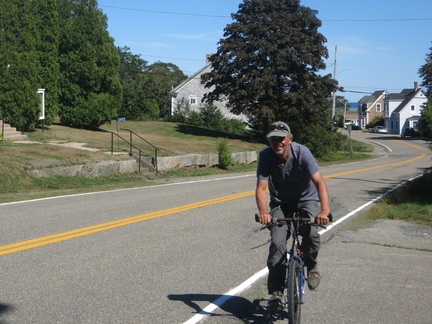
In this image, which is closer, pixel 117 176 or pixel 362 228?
pixel 362 228

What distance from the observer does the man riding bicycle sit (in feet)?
17.8

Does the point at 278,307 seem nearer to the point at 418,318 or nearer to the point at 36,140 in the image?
the point at 418,318

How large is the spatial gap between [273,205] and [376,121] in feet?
418

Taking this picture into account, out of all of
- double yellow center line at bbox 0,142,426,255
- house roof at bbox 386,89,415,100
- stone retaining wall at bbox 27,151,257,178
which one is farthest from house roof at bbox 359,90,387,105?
double yellow center line at bbox 0,142,426,255

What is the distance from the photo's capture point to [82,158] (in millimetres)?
21984

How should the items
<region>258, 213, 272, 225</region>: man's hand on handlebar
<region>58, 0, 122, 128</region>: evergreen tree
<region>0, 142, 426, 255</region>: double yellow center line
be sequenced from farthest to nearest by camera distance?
<region>58, 0, 122, 128</region>: evergreen tree, <region>0, 142, 426, 255</region>: double yellow center line, <region>258, 213, 272, 225</region>: man's hand on handlebar

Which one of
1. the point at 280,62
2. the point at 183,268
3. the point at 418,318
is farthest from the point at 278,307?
the point at 280,62

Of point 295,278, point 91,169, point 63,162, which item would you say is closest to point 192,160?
point 91,169

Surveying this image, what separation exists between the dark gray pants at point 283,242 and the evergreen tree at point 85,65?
29.3m

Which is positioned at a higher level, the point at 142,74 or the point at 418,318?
the point at 142,74

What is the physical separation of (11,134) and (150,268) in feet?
66.5

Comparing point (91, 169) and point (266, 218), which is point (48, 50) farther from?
point (266, 218)

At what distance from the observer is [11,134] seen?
1013 inches

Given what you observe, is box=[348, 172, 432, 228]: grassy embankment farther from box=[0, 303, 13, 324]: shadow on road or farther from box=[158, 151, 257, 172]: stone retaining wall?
box=[158, 151, 257, 172]: stone retaining wall
